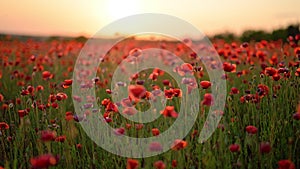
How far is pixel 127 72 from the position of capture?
584cm

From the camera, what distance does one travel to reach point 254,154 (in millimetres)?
2693

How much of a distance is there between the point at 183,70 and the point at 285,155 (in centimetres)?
113

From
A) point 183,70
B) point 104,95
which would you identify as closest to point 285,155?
point 183,70

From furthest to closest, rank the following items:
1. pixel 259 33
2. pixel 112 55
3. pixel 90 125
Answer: pixel 259 33
pixel 112 55
pixel 90 125

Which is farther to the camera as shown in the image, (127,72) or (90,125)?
(127,72)

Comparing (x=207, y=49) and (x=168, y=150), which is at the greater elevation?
(x=207, y=49)

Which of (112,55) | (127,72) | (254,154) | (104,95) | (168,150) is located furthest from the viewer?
(112,55)

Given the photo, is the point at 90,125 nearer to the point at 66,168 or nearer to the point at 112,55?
the point at 66,168

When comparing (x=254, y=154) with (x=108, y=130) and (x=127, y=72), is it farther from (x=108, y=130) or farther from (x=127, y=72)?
(x=127, y=72)

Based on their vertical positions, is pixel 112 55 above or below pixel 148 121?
above

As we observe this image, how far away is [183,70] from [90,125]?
928 mm

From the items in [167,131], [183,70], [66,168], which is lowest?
[66,168]

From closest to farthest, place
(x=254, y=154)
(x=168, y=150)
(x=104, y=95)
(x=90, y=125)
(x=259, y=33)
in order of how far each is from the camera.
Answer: (x=168, y=150) → (x=254, y=154) → (x=90, y=125) → (x=104, y=95) → (x=259, y=33)

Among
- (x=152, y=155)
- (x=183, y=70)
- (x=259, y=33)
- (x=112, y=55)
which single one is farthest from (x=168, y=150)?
(x=259, y=33)
